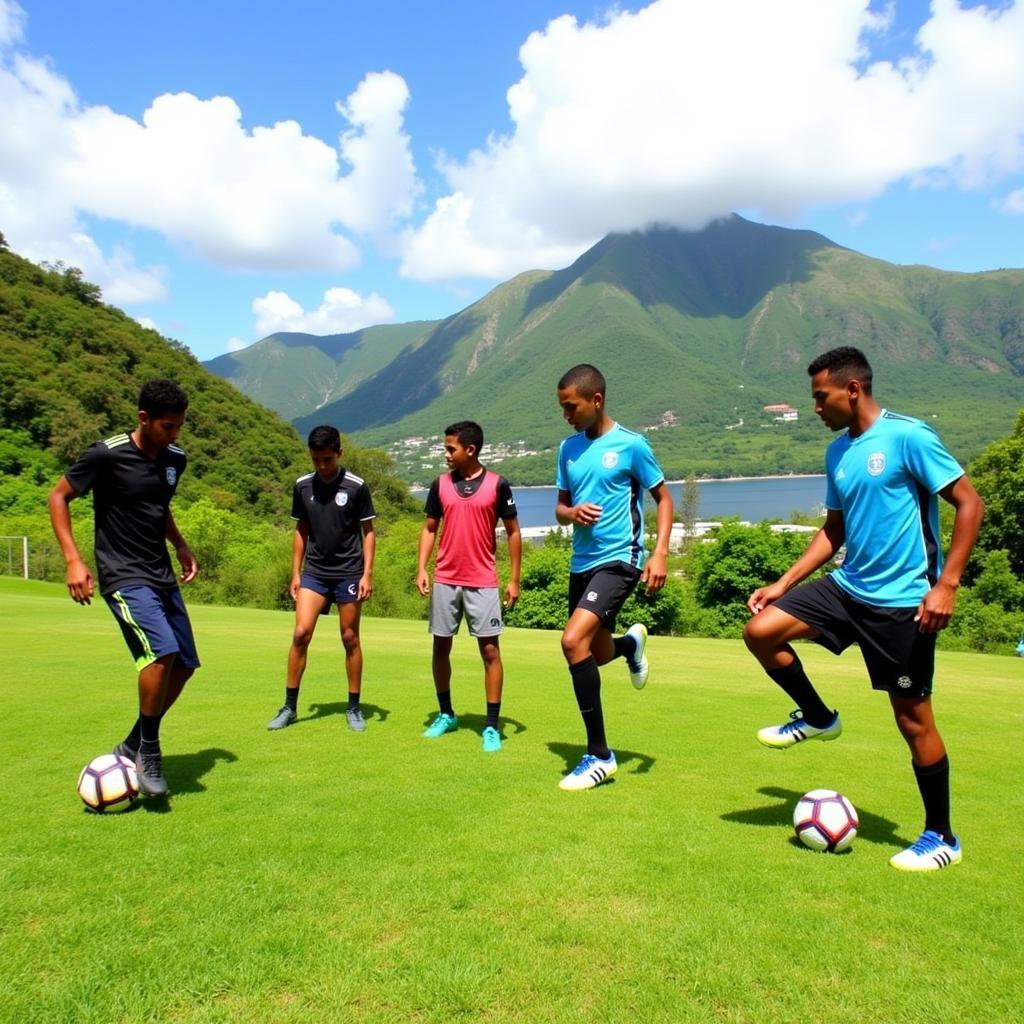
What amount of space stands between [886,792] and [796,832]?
1448 millimetres

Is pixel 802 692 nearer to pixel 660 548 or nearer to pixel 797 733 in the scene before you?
pixel 797 733

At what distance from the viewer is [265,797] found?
5.10 m

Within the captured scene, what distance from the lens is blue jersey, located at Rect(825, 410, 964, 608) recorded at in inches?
177

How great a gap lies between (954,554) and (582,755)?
331 cm

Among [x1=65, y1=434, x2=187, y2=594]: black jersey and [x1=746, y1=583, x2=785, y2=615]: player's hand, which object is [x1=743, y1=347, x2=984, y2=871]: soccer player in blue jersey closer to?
[x1=746, y1=583, x2=785, y2=615]: player's hand

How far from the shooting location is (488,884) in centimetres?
381

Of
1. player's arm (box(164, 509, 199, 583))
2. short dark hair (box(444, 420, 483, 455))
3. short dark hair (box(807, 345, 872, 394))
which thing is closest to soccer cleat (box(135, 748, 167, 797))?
player's arm (box(164, 509, 199, 583))

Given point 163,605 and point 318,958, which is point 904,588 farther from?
point 163,605

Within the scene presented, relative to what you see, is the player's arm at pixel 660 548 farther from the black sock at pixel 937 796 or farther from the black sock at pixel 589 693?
the black sock at pixel 937 796

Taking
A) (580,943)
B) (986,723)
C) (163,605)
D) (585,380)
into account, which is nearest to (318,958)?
(580,943)

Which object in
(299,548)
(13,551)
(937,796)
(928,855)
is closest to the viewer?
(928,855)

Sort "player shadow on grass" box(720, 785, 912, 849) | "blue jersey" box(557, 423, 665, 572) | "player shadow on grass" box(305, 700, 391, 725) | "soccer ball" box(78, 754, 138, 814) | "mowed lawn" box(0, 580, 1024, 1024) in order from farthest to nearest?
"player shadow on grass" box(305, 700, 391, 725) < "blue jersey" box(557, 423, 665, 572) < "soccer ball" box(78, 754, 138, 814) < "player shadow on grass" box(720, 785, 912, 849) < "mowed lawn" box(0, 580, 1024, 1024)

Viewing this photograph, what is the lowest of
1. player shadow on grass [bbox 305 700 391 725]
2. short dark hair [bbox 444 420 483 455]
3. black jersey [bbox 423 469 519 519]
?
player shadow on grass [bbox 305 700 391 725]

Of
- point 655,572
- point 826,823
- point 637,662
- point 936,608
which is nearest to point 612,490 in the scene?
point 655,572
